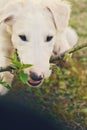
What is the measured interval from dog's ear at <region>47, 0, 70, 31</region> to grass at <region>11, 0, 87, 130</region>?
548mm

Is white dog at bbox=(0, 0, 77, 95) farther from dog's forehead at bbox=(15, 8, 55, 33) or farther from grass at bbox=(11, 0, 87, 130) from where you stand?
grass at bbox=(11, 0, 87, 130)

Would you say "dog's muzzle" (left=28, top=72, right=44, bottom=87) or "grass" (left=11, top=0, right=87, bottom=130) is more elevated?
"dog's muzzle" (left=28, top=72, right=44, bottom=87)

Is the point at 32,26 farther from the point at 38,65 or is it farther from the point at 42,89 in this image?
the point at 42,89

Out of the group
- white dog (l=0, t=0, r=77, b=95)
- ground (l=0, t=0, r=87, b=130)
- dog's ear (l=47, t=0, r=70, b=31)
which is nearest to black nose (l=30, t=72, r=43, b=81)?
white dog (l=0, t=0, r=77, b=95)

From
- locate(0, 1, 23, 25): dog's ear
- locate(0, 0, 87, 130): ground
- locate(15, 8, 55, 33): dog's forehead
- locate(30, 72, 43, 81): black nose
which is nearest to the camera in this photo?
locate(30, 72, 43, 81): black nose

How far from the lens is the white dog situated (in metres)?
3.80

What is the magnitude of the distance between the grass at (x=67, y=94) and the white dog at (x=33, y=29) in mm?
562

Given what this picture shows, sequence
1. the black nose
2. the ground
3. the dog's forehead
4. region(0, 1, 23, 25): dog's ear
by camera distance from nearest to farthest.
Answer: the black nose < the dog's forehead < region(0, 1, 23, 25): dog's ear < the ground

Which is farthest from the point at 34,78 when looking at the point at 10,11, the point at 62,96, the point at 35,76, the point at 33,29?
the point at 62,96

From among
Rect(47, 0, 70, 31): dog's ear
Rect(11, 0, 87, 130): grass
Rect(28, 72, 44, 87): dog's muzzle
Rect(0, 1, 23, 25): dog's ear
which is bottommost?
Rect(11, 0, 87, 130): grass

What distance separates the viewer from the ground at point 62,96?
470 cm

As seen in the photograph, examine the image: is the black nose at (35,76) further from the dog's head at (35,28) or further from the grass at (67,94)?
the grass at (67,94)

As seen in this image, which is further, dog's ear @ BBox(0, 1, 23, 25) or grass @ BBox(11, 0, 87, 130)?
grass @ BBox(11, 0, 87, 130)

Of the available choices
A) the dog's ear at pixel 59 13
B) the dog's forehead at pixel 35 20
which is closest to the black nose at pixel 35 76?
the dog's forehead at pixel 35 20
